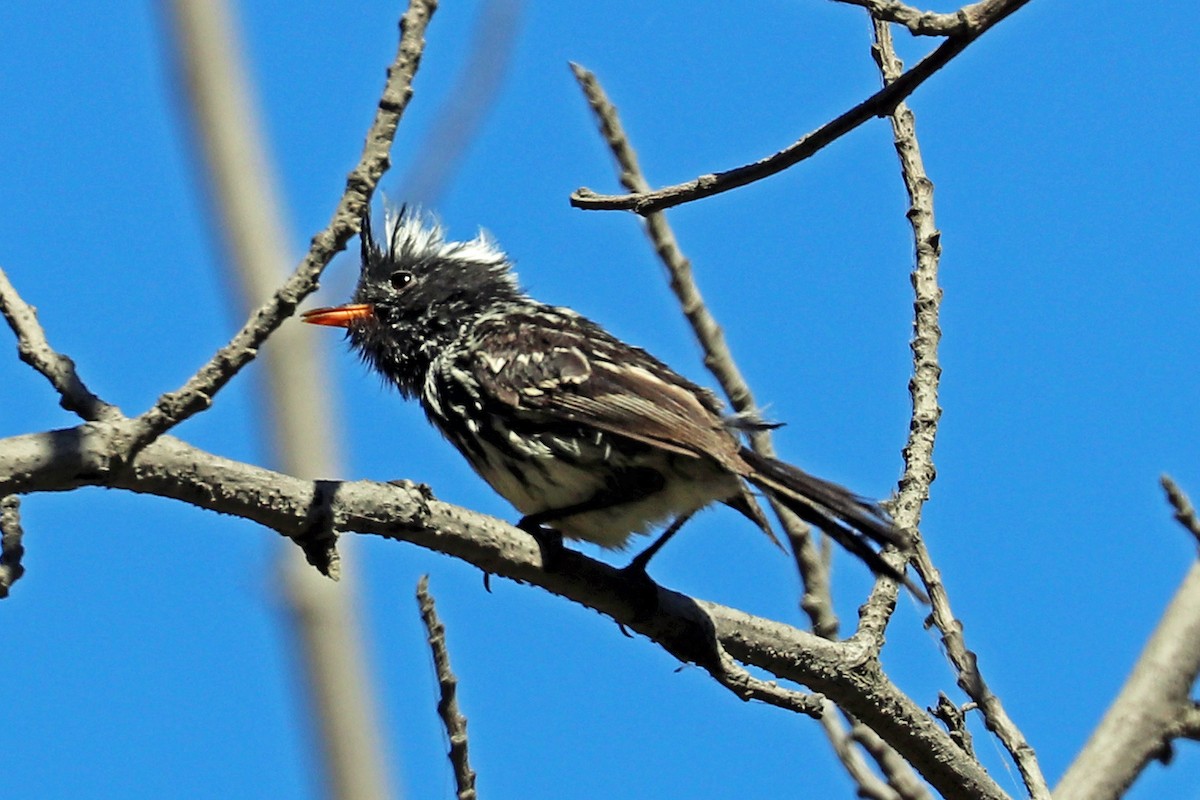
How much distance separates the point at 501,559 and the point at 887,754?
1.38 m

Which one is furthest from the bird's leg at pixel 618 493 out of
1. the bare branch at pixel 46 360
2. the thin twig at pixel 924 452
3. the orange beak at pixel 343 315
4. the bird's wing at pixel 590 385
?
the bare branch at pixel 46 360

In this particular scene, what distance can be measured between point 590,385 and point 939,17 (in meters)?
2.12

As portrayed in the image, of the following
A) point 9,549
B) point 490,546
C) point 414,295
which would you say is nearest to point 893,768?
point 490,546

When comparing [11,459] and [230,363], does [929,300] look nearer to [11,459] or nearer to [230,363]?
[230,363]

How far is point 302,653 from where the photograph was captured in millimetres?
3178

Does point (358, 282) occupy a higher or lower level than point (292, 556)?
higher

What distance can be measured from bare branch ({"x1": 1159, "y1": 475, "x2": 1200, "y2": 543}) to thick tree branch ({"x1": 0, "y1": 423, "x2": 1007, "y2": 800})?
0.80 metres

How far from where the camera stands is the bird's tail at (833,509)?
3986mm

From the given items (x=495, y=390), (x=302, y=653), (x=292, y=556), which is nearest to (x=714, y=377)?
(x=495, y=390)

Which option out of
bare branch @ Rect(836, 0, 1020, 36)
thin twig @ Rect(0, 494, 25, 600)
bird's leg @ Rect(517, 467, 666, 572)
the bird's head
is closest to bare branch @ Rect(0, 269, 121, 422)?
thin twig @ Rect(0, 494, 25, 600)

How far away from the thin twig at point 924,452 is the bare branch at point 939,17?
1064 mm

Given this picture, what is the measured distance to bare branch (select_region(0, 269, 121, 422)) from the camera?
9.40 feet

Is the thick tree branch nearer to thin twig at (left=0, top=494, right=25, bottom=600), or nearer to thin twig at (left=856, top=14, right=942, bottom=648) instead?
thin twig at (left=856, top=14, right=942, bottom=648)

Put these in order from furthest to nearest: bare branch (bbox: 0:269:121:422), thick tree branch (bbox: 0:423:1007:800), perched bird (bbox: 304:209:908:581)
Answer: perched bird (bbox: 304:209:908:581) < bare branch (bbox: 0:269:121:422) < thick tree branch (bbox: 0:423:1007:800)
